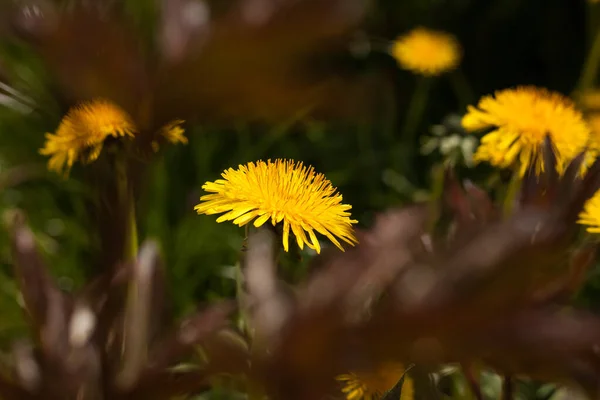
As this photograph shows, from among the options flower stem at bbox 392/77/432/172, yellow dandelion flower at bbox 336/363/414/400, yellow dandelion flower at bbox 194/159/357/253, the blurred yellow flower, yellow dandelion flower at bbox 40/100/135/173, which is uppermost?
flower stem at bbox 392/77/432/172

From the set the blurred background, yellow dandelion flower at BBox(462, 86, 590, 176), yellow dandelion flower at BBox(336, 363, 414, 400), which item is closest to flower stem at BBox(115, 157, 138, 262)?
the blurred background

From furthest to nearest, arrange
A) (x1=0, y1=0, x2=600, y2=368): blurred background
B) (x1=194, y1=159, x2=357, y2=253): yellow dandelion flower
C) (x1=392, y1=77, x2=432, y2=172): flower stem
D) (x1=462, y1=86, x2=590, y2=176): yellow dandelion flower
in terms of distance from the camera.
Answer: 1. (x1=392, y1=77, x2=432, y2=172): flower stem
2. (x1=462, y1=86, x2=590, y2=176): yellow dandelion flower
3. (x1=194, y1=159, x2=357, y2=253): yellow dandelion flower
4. (x1=0, y1=0, x2=600, y2=368): blurred background

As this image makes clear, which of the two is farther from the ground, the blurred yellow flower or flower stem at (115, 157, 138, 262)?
the blurred yellow flower

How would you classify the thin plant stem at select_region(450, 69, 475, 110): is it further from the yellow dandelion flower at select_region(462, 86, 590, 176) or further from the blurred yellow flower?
the yellow dandelion flower at select_region(462, 86, 590, 176)

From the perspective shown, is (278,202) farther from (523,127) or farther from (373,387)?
(523,127)

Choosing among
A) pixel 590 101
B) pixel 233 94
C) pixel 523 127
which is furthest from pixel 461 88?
pixel 233 94

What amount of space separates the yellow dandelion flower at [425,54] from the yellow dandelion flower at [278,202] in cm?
63

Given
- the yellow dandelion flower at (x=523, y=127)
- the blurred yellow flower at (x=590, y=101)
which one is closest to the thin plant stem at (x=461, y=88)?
the blurred yellow flower at (x=590, y=101)

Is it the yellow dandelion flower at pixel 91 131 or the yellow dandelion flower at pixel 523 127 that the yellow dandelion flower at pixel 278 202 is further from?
the yellow dandelion flower at pixel 523 127

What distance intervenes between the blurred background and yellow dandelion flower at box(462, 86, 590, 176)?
0.06 meters

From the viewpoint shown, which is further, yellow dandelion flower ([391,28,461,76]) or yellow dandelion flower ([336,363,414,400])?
yellow dandelion flower ([391,28,461,76])

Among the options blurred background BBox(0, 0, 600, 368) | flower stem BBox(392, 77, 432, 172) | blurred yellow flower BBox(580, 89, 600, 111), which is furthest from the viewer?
flower stem BBox(392, 77, 432, 172)

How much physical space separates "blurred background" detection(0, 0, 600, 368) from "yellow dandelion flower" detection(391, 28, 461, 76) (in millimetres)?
41

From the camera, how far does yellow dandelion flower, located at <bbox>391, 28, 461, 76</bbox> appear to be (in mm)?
877
